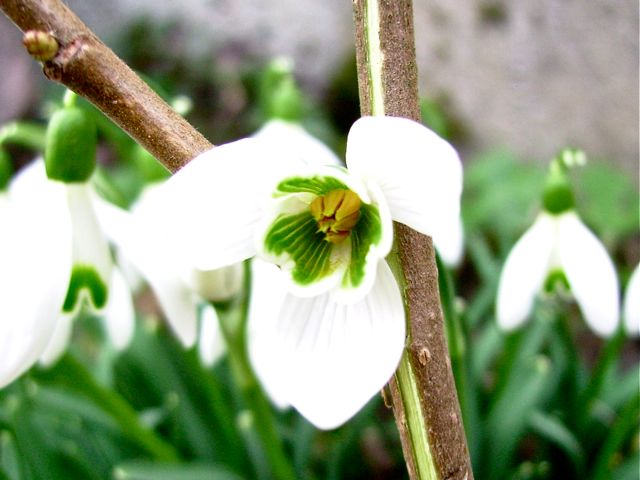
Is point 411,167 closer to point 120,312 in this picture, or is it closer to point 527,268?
point 527,268

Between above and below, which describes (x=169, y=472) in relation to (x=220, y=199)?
below

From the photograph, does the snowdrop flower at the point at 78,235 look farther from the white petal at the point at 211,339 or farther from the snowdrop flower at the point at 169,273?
the white petal at the point at 211,339

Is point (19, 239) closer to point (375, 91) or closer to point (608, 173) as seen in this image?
point (375, 91)

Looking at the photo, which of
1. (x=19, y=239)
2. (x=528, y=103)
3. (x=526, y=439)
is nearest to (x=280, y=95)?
(x=19, y=239)

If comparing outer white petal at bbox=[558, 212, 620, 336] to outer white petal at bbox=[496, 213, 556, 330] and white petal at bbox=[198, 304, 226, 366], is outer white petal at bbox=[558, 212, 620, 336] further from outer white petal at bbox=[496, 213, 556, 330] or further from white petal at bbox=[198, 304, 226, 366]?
white petal at bbox=[198, 304, 226, 366]

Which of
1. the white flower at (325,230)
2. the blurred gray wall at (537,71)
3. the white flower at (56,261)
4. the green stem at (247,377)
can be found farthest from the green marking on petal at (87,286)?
the blurred gray wall at (537,71)

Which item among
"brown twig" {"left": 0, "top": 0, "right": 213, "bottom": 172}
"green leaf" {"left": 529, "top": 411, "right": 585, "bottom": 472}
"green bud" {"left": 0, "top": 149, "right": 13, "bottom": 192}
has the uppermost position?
"green bud" {"left": 0, "top": 149, "right": 13, "bottom": 192}

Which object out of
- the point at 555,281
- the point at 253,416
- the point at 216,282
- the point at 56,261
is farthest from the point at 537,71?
the point at 56,261

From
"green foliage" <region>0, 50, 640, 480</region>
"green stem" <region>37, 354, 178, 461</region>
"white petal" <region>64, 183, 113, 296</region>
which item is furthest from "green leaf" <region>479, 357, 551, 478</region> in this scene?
"white petal" <region>64, 183, 113, 296</region>
